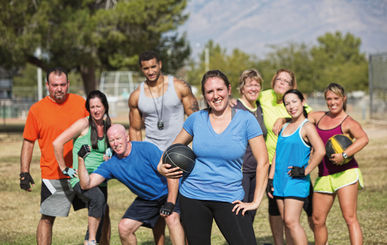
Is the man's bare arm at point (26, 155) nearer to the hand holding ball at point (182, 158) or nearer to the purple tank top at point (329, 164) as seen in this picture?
the hand holding ball at point (182, 158)

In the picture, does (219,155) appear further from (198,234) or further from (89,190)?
(89,190)

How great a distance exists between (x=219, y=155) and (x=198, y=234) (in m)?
0.71

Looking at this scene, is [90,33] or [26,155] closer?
[26,155]

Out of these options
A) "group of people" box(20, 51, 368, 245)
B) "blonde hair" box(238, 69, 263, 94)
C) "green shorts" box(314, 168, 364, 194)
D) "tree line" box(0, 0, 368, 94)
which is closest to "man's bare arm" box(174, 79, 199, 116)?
"group of people" box(20, 51, 368, 245)

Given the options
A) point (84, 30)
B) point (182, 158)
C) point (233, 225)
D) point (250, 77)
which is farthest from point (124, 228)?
point (84, 30)

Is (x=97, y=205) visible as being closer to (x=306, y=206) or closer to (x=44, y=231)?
(x=44, y=231)

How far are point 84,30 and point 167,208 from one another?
76.1 ft

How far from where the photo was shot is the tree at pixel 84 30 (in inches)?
1000

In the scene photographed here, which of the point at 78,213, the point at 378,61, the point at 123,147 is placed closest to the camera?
the point at 123,147

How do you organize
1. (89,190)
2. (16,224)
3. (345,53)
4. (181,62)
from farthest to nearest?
(345,53) → (181,62) → (16,224) → (89,190)

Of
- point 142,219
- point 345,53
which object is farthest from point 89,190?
point 345,53

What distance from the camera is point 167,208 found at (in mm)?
5332

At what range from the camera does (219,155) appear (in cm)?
454

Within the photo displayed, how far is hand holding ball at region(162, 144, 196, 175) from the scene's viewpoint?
15.4 feet
